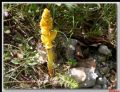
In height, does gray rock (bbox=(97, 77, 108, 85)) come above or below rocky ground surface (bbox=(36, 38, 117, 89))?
below

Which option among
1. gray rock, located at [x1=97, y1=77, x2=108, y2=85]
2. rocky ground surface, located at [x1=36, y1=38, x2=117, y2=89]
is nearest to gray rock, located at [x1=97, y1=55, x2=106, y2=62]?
rocky ground surface, located at [x1=36, y1=38, x2=117, y2=89]

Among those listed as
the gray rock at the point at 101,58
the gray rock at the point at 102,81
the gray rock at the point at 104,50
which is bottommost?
the gray rock at the point at 102,81

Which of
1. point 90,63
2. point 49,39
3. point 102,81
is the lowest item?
point 102,81

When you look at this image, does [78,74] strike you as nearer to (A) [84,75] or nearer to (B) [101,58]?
(A) [84,75]

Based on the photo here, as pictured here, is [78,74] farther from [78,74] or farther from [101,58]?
[101,58]

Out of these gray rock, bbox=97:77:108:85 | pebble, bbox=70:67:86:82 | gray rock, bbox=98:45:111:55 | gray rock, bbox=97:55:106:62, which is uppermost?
gray rock, bbox=98:45:111:55

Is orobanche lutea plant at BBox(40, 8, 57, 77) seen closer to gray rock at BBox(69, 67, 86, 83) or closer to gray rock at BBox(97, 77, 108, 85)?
gray rock at BBox(69, 67, 86, 83)

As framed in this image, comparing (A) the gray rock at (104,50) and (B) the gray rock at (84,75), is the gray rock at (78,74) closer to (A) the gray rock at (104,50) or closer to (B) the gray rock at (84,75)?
(B) the gray rock at (84,75)

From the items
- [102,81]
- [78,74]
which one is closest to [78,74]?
[78,74]

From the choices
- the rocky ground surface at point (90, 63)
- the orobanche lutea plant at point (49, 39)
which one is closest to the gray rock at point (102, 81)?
the rocky ground surface at point (90, 63)

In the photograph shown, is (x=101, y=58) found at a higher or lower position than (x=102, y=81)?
higher

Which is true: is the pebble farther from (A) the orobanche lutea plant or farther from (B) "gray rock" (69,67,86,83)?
(A) the orobanche lutea plant
